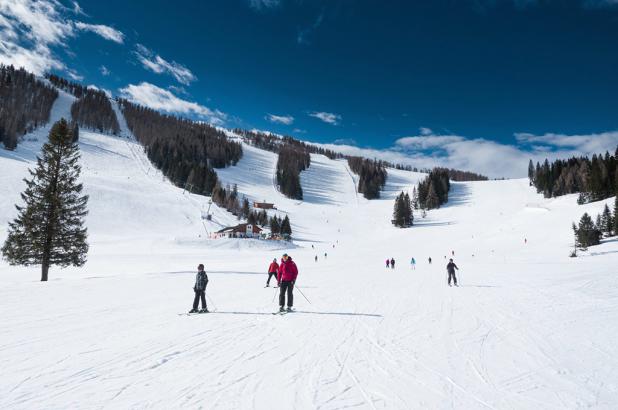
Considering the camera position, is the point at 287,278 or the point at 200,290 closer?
the point at 200,290

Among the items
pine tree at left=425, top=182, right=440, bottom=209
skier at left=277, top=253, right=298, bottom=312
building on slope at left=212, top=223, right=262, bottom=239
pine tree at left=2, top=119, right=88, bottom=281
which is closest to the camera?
skier at left=277, top=253, right=298, bottom=312

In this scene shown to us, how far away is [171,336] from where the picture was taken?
8547mm

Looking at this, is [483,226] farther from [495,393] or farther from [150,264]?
[495,393]

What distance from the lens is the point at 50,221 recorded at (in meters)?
25.1

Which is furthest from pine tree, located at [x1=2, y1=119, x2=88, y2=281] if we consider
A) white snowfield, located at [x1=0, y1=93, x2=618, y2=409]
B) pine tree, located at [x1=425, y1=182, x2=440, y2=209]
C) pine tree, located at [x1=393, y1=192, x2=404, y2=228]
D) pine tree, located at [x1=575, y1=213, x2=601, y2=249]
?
pine tree, located at [x1=425, y1=182, x2=440, y2=209]

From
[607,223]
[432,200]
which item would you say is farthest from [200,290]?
[432,200]

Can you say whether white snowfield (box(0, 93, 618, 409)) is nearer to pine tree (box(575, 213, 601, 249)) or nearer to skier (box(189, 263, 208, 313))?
skier (box(189, 263, 208, 313))

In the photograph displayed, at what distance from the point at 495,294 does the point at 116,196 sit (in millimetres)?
78770

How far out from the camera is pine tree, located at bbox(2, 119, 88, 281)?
2427 centimetres

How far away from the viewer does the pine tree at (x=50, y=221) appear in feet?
79.6

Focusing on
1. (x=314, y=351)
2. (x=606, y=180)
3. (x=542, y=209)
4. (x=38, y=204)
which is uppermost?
(x=606, y=180)

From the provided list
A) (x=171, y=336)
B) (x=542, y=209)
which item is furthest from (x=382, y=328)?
(x=542, y=209)

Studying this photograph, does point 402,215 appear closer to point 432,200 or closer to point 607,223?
point 432,200

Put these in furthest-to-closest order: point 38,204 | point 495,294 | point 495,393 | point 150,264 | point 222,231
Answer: point 222,231 < point 150,264 < point 38,204 < point 495,294 < point 495,393
